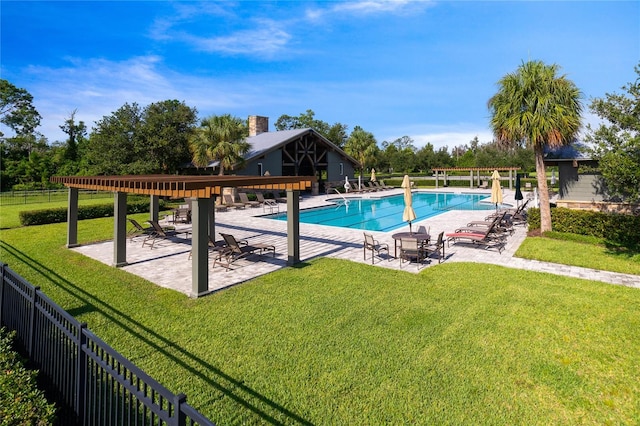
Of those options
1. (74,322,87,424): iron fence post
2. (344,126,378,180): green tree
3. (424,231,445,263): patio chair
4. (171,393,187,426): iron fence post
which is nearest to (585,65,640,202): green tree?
(424,231,445,263): patio chair

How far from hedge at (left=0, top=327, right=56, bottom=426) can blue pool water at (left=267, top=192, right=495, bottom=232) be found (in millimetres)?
14937

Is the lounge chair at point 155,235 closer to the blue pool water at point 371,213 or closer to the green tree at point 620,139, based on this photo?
the blue pool water at point 371,213

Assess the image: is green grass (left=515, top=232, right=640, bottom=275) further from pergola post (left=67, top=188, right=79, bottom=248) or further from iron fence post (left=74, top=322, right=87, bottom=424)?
pergola post (left=67, top=188, right=79, bottom=248)

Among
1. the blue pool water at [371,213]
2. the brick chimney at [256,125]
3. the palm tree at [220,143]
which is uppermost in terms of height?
the brick chimney at [256,125]

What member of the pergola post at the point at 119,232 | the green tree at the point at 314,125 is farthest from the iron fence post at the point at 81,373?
the green tree at the point at 314,125

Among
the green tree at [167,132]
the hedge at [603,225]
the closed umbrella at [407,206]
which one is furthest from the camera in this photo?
the green tree at [167,132]

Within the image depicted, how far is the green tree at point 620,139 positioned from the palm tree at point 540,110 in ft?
8.55

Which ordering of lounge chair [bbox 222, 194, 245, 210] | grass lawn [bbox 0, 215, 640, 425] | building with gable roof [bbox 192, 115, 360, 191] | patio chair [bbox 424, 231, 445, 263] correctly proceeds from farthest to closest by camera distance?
building with gable roof [bbox 192, 115, 360, 191]
lounge chair [bbox 222, 194, 245, 210]
patio chair [bbox 424, 231, 445, 263]
grass lawn [bbox 0, 215, 640, 425]

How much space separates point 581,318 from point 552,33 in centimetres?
1361

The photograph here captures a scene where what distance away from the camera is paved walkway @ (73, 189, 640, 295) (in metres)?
8.89

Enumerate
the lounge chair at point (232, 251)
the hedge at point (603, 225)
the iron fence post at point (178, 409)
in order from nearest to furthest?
the iron fence post at point (178, 409), the lounge chair at point (232, 251), the hedge at point (603, 225)

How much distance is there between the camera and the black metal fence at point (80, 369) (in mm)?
2617

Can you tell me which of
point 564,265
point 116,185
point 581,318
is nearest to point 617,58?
point 564,265

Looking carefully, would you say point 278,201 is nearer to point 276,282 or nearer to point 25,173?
point 276,282
